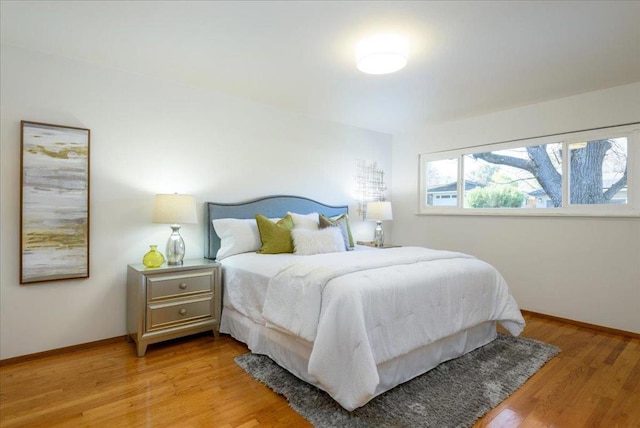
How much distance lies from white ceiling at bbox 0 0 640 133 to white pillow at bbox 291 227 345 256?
Result: 143cm

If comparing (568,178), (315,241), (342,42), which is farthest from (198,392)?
(568,178)

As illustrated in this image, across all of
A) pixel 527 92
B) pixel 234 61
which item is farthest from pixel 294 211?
pixel 527 92

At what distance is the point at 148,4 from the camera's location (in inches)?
80.3

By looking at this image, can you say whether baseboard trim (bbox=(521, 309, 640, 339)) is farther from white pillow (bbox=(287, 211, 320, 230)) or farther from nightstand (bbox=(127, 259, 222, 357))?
nightstand (bbox=(127, 259, 222, 357))

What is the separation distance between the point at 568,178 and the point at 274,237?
3.17m

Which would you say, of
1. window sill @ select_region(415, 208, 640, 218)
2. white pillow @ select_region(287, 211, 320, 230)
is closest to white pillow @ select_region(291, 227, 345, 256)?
white pillow @ select_region(287, 211, 320, 230)

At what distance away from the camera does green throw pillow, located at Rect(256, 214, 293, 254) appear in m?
3.26

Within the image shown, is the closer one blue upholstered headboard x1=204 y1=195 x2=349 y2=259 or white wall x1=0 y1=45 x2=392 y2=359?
white wall x1=0 y1=45 x2=392 y2=359

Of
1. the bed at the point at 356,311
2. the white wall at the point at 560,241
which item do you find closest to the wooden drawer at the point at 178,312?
the bed at the point at 356,311

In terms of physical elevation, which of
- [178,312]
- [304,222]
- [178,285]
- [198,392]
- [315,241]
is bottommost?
[198,392]

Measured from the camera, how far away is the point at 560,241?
3.65 metres

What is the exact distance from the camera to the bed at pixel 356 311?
1.88 m

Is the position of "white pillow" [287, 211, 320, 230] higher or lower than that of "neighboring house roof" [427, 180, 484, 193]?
lower

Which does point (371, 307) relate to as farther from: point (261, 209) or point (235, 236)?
point (261, 209)
